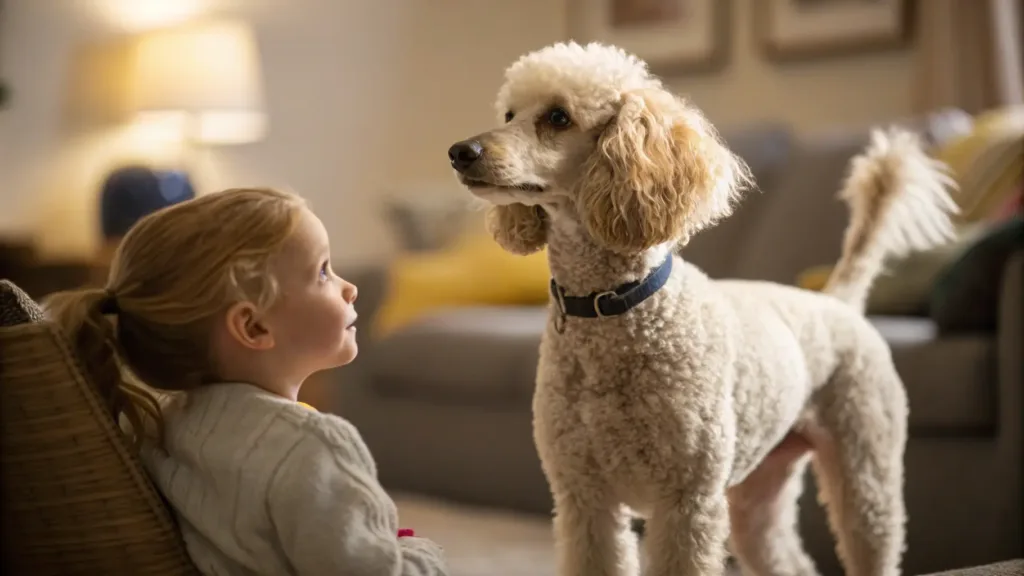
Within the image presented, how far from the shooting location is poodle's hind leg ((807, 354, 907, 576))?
1.53 meters

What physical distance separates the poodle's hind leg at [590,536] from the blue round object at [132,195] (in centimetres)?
271

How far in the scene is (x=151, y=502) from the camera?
1.06m

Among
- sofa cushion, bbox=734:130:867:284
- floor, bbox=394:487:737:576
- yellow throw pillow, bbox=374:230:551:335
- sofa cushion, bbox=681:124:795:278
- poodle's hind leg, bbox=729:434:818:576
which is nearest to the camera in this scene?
poodle's hind leg, bbox=729:434:818:576

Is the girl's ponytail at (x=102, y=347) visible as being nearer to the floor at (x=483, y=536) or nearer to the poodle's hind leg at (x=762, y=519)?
the poodle's hind leg at (x=762, y=519)

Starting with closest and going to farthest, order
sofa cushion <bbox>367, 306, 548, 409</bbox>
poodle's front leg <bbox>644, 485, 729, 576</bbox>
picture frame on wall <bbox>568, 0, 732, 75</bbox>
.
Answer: poodle's front leg <bbox>644, 485, 729, 576</bbox>, sofa cushion <bbox>367, 306, 548, 409</bbox>, picture frame on wall <bbox>568, 0, 732, 75</bbox>

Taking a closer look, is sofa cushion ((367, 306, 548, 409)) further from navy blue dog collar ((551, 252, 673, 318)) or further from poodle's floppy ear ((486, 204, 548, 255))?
navy blue dog collar ((551, 252, 673, 318))

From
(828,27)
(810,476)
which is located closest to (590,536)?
(810,476)

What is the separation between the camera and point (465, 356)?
9.67 feet

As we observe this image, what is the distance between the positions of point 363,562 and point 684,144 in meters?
0.63

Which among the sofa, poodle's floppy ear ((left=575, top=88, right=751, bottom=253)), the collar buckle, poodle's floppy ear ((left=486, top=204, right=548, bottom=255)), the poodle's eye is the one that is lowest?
the sofa

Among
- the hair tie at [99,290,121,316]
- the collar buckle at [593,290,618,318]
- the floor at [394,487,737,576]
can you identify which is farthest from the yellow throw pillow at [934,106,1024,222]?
the hair tie at [99,290,121,316]

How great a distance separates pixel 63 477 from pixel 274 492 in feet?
0.64

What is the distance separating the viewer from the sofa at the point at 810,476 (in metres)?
2.17

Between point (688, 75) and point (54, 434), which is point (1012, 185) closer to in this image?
point (688, 75)
